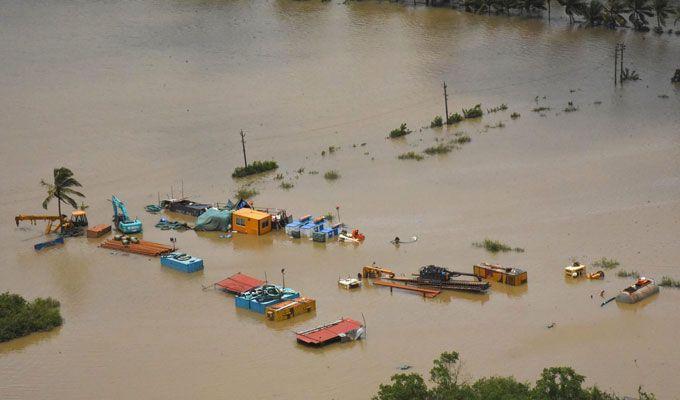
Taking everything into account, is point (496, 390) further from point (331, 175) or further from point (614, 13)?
point (614, 13)

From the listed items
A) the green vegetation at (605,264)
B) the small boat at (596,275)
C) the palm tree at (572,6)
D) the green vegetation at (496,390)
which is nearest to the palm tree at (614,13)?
the palm tree at (572,6)

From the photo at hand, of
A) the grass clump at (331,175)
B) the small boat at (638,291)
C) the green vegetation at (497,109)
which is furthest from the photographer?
the green vegetation at (497,109)

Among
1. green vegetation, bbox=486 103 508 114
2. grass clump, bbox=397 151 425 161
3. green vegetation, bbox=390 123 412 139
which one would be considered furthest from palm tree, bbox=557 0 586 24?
grass clump, bbox=397 151 425 161

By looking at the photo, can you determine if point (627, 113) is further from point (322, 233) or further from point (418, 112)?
point (322, 233)

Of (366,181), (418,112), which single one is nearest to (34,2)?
(418,112)

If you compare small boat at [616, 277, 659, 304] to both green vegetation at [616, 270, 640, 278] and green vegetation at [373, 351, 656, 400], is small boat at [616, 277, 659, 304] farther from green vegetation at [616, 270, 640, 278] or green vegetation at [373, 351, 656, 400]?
green vegetation at [373, 351, 656, 400]

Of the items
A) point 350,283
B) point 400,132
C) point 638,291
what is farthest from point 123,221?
point 638,291

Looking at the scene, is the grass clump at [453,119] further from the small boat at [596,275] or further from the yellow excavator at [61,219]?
the small boat at [596,275]
